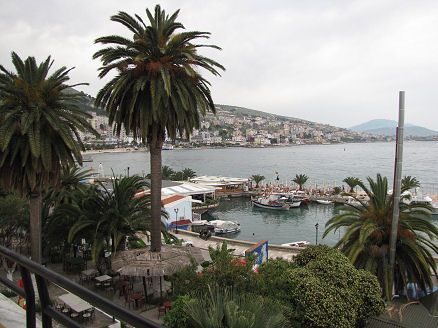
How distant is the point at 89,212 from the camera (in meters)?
16.1

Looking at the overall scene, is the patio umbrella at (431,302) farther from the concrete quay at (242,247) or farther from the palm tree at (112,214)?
the palm tree at (112,214)

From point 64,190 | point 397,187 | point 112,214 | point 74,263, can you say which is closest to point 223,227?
point 64,190

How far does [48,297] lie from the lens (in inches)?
74.7

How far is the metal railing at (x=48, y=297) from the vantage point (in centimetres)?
131

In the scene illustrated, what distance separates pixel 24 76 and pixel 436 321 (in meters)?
19.4

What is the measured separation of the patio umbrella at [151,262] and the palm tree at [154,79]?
8.42 feet

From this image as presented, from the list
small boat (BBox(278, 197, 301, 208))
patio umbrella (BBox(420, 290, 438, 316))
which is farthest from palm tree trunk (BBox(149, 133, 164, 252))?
small boat (BBox(278, 197, 301, 208))

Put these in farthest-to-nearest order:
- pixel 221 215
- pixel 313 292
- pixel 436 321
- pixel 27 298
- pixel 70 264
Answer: pixel 221 215 → pixel 70 264 → pixel 436 321 → pixel 313 292 → pixel 27 298

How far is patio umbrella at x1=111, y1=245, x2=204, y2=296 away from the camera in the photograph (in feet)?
43.7

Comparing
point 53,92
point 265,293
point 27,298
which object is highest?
point 53,92

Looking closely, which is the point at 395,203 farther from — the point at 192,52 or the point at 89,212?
the point at 89,212

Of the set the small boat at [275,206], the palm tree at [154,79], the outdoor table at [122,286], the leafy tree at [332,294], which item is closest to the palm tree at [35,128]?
the palm tree at [154,79]

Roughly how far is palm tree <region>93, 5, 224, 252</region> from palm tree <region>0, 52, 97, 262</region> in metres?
1.75

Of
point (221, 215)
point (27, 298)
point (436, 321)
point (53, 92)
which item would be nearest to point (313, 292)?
point (436, 321)
